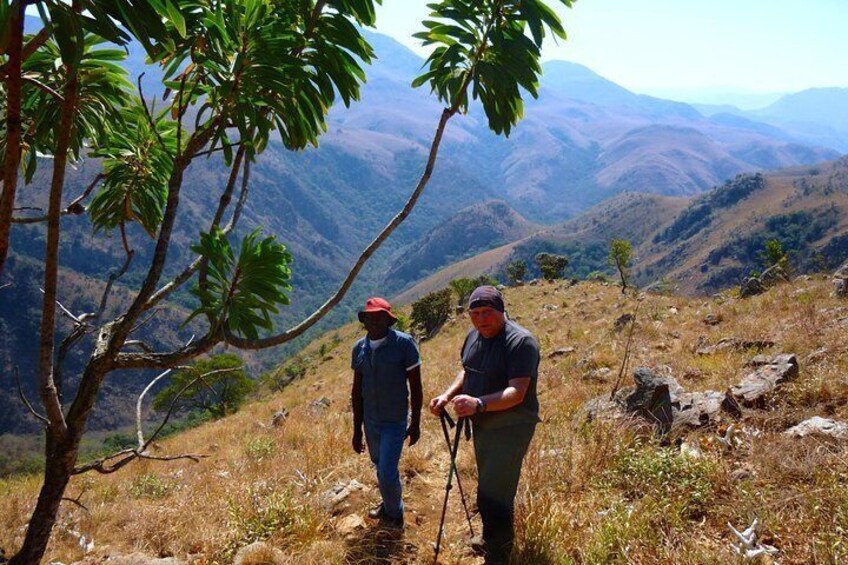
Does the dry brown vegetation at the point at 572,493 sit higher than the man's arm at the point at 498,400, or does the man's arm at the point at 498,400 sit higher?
the man's arm at the point at 498,400

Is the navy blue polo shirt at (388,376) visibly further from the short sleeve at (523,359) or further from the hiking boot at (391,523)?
the short sleeve at (523,359)

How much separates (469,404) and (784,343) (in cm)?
588

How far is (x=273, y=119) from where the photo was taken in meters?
3.48

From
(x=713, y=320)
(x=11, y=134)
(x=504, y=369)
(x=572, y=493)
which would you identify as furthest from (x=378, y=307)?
(x=713, y=320)

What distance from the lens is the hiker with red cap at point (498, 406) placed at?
3.25 meters

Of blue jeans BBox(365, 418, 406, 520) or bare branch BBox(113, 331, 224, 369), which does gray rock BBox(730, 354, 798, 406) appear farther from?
bare branch BBox(113, 331, 224, 369)

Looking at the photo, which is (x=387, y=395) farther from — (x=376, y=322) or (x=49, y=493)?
(x=49, y=493)

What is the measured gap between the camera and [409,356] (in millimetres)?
4406

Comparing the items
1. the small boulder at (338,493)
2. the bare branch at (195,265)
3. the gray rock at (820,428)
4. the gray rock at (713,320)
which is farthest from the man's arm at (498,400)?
the gray rock at (713,320)

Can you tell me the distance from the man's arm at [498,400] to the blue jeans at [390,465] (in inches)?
52.2

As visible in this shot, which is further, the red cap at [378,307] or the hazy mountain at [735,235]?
the hazy mountain at [735,235]

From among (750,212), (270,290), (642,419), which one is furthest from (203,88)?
(750,212)

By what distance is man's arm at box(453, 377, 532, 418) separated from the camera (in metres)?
3.12

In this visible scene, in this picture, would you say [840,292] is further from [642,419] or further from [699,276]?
[699,276]
